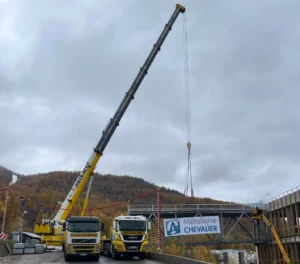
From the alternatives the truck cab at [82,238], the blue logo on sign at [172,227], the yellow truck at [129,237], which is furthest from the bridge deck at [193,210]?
the truck cab at [82,238]

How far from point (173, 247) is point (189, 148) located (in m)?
20.1

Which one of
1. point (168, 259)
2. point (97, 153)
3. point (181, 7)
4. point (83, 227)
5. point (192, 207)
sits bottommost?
point (168, 259)

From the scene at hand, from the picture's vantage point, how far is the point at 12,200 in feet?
220

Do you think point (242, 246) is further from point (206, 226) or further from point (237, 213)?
point (206, 226)

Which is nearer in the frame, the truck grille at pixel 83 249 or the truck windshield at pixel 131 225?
the truck grille at pixel 83 249

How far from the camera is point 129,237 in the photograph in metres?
23.4

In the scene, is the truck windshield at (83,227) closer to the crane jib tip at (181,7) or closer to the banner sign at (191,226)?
the banner sign at (191,226)

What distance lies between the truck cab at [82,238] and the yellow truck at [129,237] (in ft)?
4.79

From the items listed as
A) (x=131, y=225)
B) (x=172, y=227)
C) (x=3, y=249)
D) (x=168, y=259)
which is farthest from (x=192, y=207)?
(x=168, y=259)

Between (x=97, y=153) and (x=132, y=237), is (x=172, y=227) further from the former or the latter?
(x=97, y=153)

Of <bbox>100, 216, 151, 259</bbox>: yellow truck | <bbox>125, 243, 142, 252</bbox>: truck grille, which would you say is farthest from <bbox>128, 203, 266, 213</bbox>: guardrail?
<bbox>125, 243, 142, 252</bbox>: truck grille

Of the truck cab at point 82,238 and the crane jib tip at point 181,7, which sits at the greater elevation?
the crane jib tip at point 181,7

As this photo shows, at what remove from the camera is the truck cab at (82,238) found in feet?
72.1

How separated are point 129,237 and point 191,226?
7.65 meters
